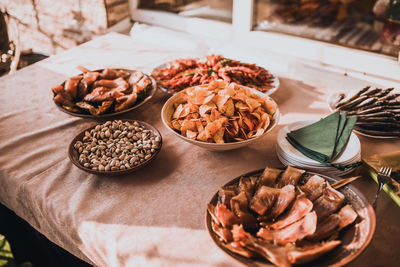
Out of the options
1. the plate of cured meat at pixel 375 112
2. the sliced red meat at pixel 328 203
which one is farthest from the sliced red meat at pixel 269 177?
the plate of cured meat at pixel 375 112

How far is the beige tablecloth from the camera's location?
0.80 meters

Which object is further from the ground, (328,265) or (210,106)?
(210,106)

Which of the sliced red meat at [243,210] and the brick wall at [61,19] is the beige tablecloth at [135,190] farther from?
the brick wall at [61,19]

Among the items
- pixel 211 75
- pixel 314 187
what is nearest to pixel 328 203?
pixel 314 187

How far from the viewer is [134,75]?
1.41 metres

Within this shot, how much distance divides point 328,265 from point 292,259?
8cm

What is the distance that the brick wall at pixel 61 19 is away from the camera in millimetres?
2586

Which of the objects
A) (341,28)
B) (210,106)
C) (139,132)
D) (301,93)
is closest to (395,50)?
(301,93)

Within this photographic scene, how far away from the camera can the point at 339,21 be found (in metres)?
3.13

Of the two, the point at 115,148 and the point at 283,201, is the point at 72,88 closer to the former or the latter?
the point at 115,148

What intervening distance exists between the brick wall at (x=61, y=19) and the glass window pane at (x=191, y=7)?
0.24 metres

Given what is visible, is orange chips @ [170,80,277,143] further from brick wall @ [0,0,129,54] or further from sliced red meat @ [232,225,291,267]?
brick wall @ [0,0,129,54]

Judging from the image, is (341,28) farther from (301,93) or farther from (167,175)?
(167,175)

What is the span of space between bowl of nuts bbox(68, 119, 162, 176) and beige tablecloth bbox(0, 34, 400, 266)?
0.06 meters
